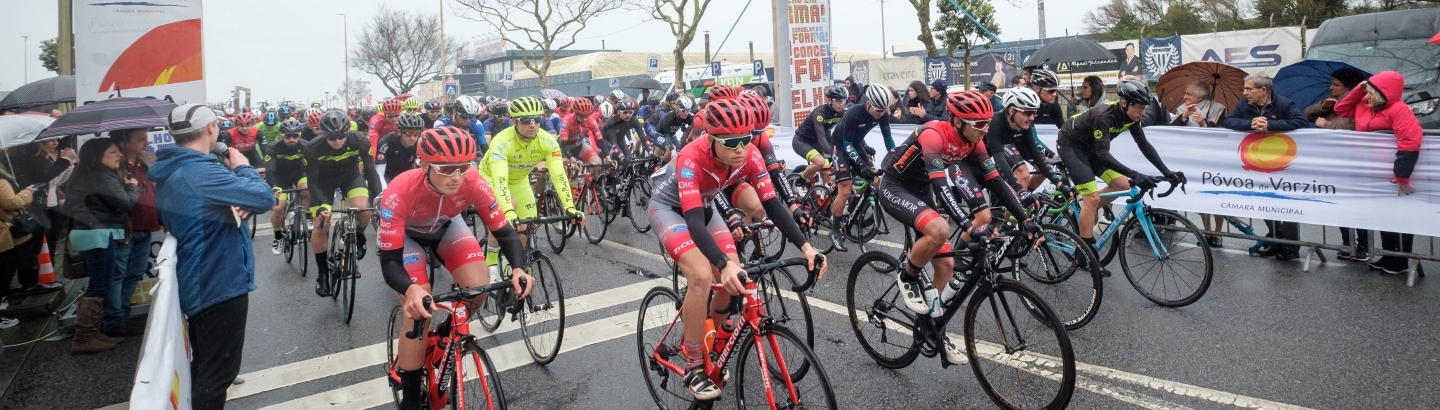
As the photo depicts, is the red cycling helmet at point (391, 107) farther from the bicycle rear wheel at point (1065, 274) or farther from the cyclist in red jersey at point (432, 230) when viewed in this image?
the bicycle rear wheel at point (1065, 274)

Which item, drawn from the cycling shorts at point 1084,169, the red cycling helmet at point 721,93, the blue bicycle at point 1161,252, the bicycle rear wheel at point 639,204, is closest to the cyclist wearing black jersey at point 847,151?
the red cycling helmet at point 721,93

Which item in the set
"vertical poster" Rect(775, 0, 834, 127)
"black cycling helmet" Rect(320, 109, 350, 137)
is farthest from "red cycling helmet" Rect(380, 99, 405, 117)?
"vertical poster" Rect(775, 0, 834, 127)

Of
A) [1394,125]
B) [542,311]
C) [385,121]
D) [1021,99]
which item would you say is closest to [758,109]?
[542,311]

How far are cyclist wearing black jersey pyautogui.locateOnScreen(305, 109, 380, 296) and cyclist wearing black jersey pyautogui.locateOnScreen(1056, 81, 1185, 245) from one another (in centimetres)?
648

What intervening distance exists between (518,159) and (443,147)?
3742 mm

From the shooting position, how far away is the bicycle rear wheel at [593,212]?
11.0 m

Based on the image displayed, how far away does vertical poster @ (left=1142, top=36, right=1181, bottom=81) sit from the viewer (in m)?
22.8

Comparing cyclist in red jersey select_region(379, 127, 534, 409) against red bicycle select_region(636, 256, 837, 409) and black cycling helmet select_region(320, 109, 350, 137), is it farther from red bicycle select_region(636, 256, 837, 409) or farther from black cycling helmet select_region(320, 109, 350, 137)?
black cycling helmet select_region(320, 109, 350, 137)

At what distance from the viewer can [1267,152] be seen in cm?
803

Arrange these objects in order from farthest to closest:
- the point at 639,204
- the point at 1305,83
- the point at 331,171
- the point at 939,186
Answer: the point at 639,204, the point at 1305,83, the point at 331,171, the point at 939,186

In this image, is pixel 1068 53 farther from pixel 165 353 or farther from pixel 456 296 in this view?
pixel 165 353

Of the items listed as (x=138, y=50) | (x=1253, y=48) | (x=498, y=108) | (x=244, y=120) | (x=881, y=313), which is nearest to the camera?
(x=881, y=313)

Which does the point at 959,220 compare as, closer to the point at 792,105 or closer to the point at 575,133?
the point at 575,133

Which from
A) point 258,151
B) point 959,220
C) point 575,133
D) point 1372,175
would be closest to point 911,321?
point 959,220
